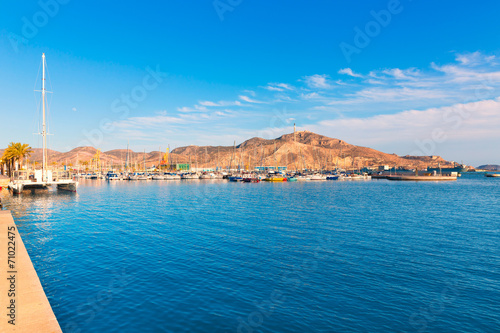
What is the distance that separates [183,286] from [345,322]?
26.3ft

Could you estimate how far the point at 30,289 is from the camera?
1099 cm

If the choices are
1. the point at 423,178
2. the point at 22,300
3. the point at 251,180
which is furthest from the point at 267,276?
the point at 423,178

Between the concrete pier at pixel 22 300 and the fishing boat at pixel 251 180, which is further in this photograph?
the fishing boat at pixel 251 180

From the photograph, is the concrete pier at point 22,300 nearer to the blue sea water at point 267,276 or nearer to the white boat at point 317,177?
the blue sea water at point 267,276

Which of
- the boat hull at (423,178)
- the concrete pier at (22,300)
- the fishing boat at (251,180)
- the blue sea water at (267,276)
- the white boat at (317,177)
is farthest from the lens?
the boat hull at (423,178)

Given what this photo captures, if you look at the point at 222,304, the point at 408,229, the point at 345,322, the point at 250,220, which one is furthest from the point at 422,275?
the point at 250,220

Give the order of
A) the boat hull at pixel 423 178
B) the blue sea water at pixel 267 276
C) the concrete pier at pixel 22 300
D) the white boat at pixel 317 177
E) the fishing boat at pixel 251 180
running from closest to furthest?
the concrete pier at pixel 22 300, the blue sea water at pixel 267 276, the fishing boat at pixel 251 180, the white boat at pixel 317 177, the boat hull at pixel 423 178

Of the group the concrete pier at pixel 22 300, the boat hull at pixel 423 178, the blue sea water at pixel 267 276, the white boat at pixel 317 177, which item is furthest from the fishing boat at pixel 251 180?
the concrete pier at pixel 22 300

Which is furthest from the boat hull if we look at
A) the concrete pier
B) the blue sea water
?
the concrete pier

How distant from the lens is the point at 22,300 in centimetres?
1007

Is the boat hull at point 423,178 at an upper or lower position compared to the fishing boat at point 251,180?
lower

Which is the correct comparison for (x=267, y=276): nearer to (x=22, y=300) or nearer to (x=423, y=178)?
(x=22, y=300)

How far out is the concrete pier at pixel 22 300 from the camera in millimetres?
8500

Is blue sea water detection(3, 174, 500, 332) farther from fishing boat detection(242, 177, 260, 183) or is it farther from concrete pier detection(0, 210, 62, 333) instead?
fishing boat detection(242, 177, 260, 183)
